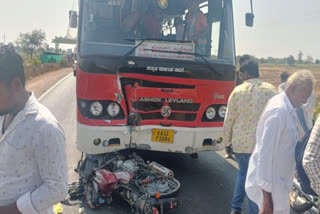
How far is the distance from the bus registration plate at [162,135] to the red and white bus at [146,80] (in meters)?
0.02

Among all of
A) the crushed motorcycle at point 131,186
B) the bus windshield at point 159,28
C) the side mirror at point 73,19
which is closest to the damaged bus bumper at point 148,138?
the crushed motorcycle at point 131,186

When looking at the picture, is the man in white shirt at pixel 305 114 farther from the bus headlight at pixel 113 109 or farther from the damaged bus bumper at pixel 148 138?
the bus headlight at pixel 113 109

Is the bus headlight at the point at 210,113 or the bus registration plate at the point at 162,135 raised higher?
the bus headlight at the point at 210,113

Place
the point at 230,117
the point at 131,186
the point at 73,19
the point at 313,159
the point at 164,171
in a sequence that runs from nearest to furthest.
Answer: the point at 313,159, the point at 230,117, the point at 131,186, the point at 164,171, the point at 73,19

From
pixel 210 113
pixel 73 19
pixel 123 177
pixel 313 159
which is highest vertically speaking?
pixel 73 19

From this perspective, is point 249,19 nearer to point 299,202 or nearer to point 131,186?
point 299,202

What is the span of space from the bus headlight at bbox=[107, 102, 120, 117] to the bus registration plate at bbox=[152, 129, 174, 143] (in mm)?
626

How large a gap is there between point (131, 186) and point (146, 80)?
1479mm

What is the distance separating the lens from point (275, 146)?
8.23 ft

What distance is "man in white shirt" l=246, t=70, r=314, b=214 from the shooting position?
98.7 inches

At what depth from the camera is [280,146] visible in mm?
2520

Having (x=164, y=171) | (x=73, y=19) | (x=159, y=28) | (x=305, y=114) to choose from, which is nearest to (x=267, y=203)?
(x=164, y=171)

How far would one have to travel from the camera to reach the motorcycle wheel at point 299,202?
13.4 ft

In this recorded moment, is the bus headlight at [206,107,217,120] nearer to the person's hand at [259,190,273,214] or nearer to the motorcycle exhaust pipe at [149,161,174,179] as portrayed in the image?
the motorcycle exhaust pipe at [149,161,174,179]
